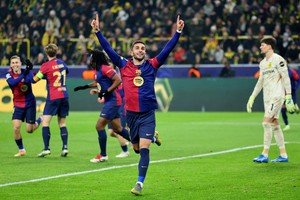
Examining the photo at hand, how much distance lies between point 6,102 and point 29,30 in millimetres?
6845

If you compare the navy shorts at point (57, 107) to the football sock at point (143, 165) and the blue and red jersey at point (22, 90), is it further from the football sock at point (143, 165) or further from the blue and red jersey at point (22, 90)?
the football sock at point (143, 165)

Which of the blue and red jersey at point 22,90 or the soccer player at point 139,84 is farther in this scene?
the blue and red jersey at point 22,90

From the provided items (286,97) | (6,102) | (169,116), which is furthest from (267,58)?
(6,102)

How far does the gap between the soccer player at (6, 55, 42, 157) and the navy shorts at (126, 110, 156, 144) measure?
17.1ft

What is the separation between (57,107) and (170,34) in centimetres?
1841

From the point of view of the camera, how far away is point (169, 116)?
2803 centimetres

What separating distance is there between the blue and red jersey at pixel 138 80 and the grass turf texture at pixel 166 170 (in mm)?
1189

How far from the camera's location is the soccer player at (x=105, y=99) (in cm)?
1452

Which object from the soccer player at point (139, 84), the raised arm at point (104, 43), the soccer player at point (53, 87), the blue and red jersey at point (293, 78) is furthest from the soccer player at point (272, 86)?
the blue and red jersey at point (293, 78)

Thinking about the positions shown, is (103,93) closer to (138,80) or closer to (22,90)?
(22,90)

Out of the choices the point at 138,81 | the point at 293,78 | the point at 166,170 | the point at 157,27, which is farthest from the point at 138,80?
the point at 157,27

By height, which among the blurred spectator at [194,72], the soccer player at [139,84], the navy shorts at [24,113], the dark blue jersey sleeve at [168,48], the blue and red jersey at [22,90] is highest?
the dark blue jersey sleeve at [168,48]

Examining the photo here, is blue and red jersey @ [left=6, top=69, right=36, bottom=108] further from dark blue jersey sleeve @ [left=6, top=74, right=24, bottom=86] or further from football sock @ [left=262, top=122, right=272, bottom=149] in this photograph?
football sock @ [left=262, top=122, right=272, bottom=149]

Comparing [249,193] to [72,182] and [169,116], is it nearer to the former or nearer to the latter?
[72,182]
